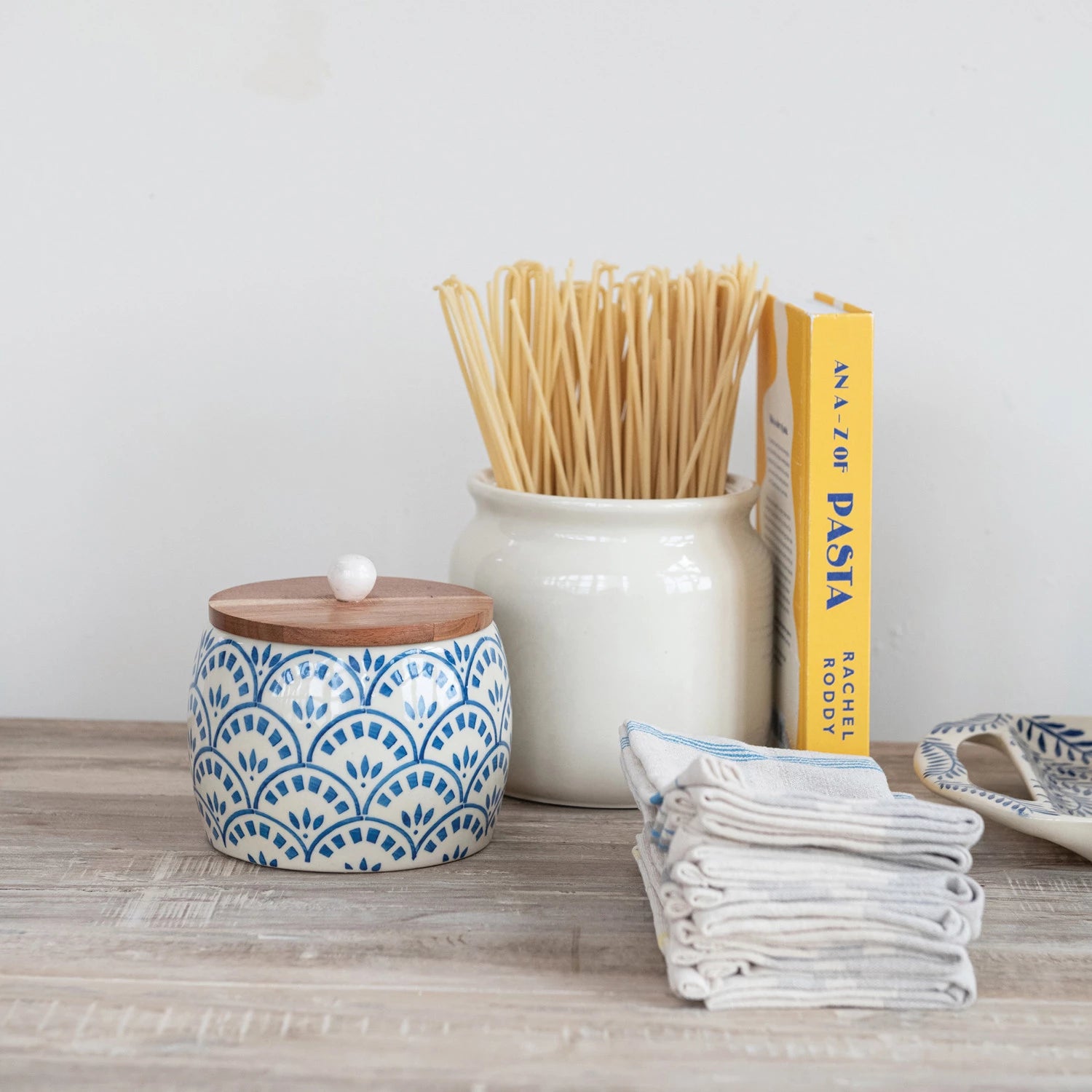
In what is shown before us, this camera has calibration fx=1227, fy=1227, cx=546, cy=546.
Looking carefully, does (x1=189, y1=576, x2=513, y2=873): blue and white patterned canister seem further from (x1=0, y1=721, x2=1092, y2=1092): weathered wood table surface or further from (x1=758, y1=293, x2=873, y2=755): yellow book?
(x1=758, y1=293, x2=873, y2=755): yellow book

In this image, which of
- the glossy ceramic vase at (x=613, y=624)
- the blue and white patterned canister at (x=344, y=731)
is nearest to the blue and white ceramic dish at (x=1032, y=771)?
the glossy ceramic vase at (x=613, y=624)

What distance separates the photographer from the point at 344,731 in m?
0.59

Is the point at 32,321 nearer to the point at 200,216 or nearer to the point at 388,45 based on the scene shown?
the point at 200,216

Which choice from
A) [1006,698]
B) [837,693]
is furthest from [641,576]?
[1006,698]

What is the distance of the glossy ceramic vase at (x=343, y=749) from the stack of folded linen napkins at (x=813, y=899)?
0.15 metres

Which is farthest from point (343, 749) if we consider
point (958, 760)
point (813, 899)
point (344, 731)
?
point (958, 760)

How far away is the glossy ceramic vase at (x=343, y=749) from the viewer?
590 mm

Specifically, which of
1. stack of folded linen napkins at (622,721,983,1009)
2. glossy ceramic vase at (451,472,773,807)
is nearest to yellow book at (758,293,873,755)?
glossy ceramic vase at (451,472,773,807)

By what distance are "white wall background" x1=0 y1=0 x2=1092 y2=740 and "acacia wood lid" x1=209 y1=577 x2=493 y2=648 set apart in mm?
260

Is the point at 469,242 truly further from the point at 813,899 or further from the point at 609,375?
the point at 813,899

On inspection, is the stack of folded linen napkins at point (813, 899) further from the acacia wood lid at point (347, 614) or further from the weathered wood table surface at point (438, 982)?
the acacia wood lid at point (347, 614)

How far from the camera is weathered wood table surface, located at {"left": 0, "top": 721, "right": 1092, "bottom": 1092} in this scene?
0.44 meters

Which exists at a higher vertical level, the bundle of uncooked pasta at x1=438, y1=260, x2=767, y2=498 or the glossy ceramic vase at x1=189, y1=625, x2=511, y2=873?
the bundle of uncooked pasta at x1=438, y1=260, x2=767, y2=498

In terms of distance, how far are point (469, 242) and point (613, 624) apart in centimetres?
35
